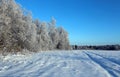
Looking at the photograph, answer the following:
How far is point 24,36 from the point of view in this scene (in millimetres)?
37219

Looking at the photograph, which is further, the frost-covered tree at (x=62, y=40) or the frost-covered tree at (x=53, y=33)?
the frost-covered tree at (x=62, y=40)

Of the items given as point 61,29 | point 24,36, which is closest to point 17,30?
point 24,36

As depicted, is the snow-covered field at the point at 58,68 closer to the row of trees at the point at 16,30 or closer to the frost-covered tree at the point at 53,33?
the row of trees at the point at 16,30

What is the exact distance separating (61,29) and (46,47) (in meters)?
19.4

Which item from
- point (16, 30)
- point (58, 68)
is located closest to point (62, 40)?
point (16, 30)

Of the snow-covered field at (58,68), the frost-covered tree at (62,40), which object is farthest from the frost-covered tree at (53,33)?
the snow-covered field at (58,68)

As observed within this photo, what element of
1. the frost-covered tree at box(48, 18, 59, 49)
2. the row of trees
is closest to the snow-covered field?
the row of trees

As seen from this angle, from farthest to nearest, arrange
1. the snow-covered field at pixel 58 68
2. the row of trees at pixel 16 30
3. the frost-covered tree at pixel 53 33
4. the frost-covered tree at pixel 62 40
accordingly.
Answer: the frost-covered tree at pixel 62 40 → the frost-covered tree at pixel 53 33 → the row of trees at pixel 16 30 → the snow-covered field at pixel 58 68

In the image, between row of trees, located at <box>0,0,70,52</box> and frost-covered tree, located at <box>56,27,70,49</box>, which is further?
frost-covered tree, located at <box>56,27,70,49</box>

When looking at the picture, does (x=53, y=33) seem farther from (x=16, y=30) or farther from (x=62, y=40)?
(x=16, y=30)

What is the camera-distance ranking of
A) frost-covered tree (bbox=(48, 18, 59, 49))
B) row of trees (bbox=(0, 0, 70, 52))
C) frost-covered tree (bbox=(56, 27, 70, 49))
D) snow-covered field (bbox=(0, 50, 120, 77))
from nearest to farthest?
1. snow-covered field (bbox=(0, 50, 120, 77))
2. row of trees (bbox=(0, 0, 70, 52))
3. frost-covered tree (bbox=(48, 18, 59, 49))
4. frost-covered tree (bbox=(56, 27, 70, 49))

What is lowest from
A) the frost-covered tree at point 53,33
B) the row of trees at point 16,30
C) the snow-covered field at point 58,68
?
the snow-covered field at point 58,68

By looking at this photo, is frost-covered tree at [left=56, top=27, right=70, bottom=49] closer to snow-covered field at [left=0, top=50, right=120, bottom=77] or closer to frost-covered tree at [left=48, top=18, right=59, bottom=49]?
frost-covered tree at [left=48, top=18, right=59, bottom=49]

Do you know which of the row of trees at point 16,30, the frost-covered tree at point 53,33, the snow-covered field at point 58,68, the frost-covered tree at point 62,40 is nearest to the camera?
the snow-covered field at point 58,68
